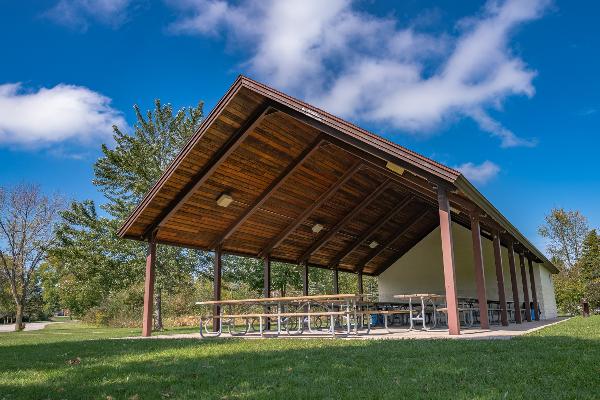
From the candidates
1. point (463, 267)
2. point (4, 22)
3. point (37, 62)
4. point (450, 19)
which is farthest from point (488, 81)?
point (37, 62)

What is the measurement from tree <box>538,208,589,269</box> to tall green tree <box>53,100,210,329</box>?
92.4ft

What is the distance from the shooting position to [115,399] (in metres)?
3.40

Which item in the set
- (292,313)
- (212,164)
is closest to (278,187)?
(212,164)

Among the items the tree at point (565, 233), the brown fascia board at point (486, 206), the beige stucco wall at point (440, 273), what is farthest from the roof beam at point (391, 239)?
the tree at point (565, 233)

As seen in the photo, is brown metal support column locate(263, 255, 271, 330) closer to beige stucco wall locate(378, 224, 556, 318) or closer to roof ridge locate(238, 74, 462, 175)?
roof ridge locate(238, 74, 462, 175)

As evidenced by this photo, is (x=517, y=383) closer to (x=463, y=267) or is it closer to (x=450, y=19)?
(x=450, y=19)

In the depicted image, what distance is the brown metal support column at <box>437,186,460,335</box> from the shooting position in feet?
23.5

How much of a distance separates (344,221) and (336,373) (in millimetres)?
9327

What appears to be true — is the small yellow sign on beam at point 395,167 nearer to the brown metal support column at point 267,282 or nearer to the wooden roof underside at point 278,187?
the wooden roof underside at point 278,187

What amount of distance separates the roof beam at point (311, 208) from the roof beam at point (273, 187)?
1417 millimetres

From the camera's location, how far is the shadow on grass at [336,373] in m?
3.31

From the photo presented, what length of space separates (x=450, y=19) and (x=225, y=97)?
7.34 metres

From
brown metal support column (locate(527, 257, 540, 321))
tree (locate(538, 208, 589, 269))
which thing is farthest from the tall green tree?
tree (locate(538, 208, 589, 269))

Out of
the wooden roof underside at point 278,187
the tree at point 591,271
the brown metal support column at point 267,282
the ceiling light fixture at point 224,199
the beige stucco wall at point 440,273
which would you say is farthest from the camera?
the tree at point 591,271
